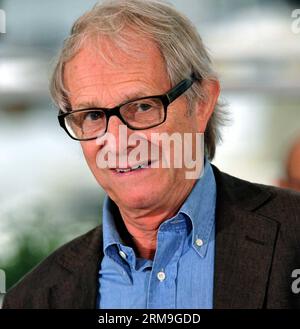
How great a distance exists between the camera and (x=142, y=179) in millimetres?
909

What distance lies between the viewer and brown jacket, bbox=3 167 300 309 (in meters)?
0.86

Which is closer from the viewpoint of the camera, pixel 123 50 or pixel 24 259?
pixel 123 50

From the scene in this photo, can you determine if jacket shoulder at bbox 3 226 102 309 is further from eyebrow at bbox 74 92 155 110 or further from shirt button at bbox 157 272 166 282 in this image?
eyebrow at bbox 74 92 155 110

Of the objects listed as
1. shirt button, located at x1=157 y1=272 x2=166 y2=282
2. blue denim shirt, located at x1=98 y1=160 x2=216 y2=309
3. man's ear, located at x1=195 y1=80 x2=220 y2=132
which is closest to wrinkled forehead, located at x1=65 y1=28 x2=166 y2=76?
man's ear, located at x1=195 y1=80 x2=220 y2=132

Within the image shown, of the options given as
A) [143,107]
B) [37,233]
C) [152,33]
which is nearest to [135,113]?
[143,107]

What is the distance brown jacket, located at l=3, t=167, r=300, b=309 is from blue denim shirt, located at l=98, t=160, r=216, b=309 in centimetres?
2

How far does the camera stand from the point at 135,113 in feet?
2.91

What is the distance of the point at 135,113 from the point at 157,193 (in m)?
0.14

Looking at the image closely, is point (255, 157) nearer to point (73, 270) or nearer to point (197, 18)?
point (197, 18)

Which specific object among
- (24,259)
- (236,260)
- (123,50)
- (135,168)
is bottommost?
(24,259)

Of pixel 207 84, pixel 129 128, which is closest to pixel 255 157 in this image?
pixel 207 84

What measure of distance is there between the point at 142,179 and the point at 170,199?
0.22ft

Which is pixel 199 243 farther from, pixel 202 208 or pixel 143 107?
pixel 143 107

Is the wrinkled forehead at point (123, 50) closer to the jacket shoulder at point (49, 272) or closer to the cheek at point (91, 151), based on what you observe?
the cheek at point (91, 151)
